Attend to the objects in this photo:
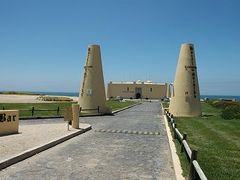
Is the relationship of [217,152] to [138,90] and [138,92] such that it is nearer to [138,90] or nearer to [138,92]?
[138,90]

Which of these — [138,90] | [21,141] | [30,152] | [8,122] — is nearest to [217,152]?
[30,152]

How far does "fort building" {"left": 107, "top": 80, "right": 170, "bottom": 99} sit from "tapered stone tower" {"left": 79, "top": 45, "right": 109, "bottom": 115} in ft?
170

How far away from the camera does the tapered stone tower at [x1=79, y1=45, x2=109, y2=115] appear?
27.1 m

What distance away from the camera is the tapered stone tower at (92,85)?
27.1 m

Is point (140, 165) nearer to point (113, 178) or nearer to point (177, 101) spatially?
point (113, 178)

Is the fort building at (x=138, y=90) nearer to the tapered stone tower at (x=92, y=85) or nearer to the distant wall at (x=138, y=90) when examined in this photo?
the distant wall at (x=138, y=90)

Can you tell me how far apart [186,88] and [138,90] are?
2159 inches

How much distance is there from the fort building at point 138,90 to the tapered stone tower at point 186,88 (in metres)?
53.1

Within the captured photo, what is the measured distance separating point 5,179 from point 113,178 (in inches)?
93.1

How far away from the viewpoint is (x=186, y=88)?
26.0 metres

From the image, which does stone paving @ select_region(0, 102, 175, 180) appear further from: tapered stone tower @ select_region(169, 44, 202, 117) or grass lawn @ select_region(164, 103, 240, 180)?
tapered stone tower @ select_region(169, 44, 202, 117)

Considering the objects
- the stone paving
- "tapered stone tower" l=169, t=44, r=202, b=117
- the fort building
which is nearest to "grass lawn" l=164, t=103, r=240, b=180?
the stone paving

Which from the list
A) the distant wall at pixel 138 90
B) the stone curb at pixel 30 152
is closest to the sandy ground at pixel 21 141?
the stone curb at pixel 30 152

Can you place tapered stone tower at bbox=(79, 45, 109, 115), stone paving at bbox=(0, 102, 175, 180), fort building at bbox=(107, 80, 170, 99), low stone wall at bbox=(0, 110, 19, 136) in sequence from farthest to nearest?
fort building at bbox=(107, 80, 170, 99), tapered stone tower at bbox=(79, 45, 109, 115), low stone wall at bbox=(0, 110, 19, 136), stone paving at bbox=(0, 102, 175, 180)
